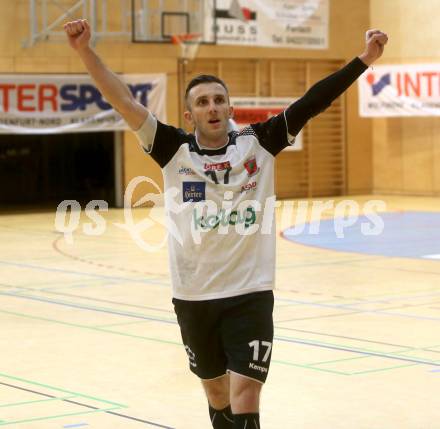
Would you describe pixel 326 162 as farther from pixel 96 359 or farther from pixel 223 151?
pixel 223 151

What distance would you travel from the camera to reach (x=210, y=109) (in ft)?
16.5

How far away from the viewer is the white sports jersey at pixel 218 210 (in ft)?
16.5

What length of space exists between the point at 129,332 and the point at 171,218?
4.76m

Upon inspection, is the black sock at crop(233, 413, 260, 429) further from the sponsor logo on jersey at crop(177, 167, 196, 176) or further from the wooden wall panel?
the wooden wall panel

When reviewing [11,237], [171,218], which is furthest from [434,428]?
[11,237]

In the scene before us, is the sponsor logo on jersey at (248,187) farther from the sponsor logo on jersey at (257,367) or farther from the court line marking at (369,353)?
the court line marking at (369,353)

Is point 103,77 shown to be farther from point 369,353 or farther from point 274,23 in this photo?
point 274,23

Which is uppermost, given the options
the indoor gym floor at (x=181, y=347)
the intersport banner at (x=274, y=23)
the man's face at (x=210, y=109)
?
the intersport banner at (x=274, y=23)

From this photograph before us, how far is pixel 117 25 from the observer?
→ 24.7 m

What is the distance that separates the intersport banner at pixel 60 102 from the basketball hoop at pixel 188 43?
32.1 inches

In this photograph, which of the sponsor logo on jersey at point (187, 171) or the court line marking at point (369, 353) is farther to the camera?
the court line marking at point (369, 353)

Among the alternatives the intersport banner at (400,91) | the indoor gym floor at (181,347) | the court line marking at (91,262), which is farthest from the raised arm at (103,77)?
the intersport banner at (400,91)

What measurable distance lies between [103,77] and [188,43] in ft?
67.0

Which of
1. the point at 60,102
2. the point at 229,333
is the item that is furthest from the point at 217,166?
the point at 60,102
